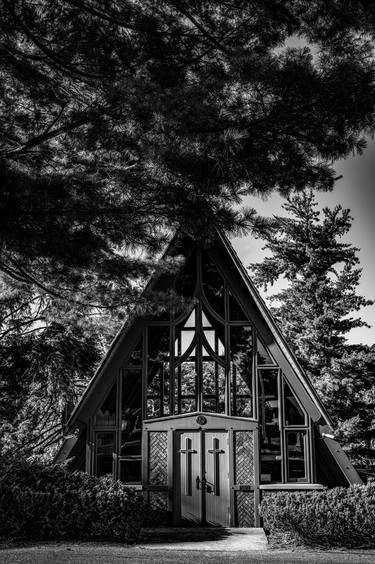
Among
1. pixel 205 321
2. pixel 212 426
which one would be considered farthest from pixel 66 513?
pixel 205 321

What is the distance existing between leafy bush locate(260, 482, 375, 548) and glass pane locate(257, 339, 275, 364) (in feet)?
10.1

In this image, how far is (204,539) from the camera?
37.6 ft

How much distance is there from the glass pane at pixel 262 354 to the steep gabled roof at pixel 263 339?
0.20m


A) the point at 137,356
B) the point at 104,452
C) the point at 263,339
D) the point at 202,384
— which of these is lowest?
the point at 104,452

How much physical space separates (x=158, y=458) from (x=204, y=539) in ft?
7.72

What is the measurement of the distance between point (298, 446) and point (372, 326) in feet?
34.1

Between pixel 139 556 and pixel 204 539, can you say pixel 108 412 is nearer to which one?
pixel 204 539

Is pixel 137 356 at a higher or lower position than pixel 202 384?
higher

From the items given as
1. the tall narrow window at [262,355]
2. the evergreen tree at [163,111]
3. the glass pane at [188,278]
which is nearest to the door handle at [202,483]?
the tall narrow window at [262,355]

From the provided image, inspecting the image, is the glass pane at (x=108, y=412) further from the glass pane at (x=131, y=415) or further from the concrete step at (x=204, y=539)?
the concrete step at (x=204, y=539)

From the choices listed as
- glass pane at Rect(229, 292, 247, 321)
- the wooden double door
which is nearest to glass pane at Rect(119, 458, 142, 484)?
the wooden double door

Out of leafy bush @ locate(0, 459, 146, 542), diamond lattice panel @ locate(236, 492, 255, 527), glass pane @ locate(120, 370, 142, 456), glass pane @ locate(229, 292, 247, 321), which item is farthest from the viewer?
glass pane @ locate(229, 292, 247, 321)

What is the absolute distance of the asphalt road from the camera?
8617 mm

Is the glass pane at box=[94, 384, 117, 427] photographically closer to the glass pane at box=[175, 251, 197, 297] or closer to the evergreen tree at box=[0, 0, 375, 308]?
the glass pane at box=[175, 251, 197, 297]
